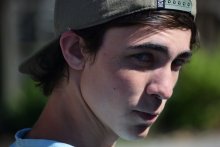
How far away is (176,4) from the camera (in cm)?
215

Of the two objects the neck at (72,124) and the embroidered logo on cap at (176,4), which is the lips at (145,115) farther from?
the embroidered logo on cap at (176,4)

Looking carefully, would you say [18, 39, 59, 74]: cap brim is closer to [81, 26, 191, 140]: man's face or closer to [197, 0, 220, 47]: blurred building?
[81, 26, 191, 140]: man's face

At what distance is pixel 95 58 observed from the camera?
2.18 m

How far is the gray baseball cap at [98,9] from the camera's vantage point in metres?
2.09

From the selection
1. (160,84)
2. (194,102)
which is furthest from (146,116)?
(194,102)

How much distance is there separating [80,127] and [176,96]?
31.3 feet

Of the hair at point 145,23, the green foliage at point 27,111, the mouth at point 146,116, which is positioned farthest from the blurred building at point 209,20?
the mouth at point 146,116

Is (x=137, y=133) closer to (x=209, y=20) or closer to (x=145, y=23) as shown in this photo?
(x=145, y=23)

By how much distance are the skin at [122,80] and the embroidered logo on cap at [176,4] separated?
0.07m

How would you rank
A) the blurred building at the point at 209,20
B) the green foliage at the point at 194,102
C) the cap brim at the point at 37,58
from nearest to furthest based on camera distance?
the cap brim at the point at 37,58
the green foliage at the point at 194,102
the blurred building at the point at 209,20

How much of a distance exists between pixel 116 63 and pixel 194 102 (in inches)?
388

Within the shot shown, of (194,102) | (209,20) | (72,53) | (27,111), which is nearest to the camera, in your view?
(72,53)

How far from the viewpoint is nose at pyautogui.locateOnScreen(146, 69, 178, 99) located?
2.12 m

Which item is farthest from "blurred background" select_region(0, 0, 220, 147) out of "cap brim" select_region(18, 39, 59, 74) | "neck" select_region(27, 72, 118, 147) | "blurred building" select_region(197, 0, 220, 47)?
"neck" select_region(27, 72, 118, 147)
